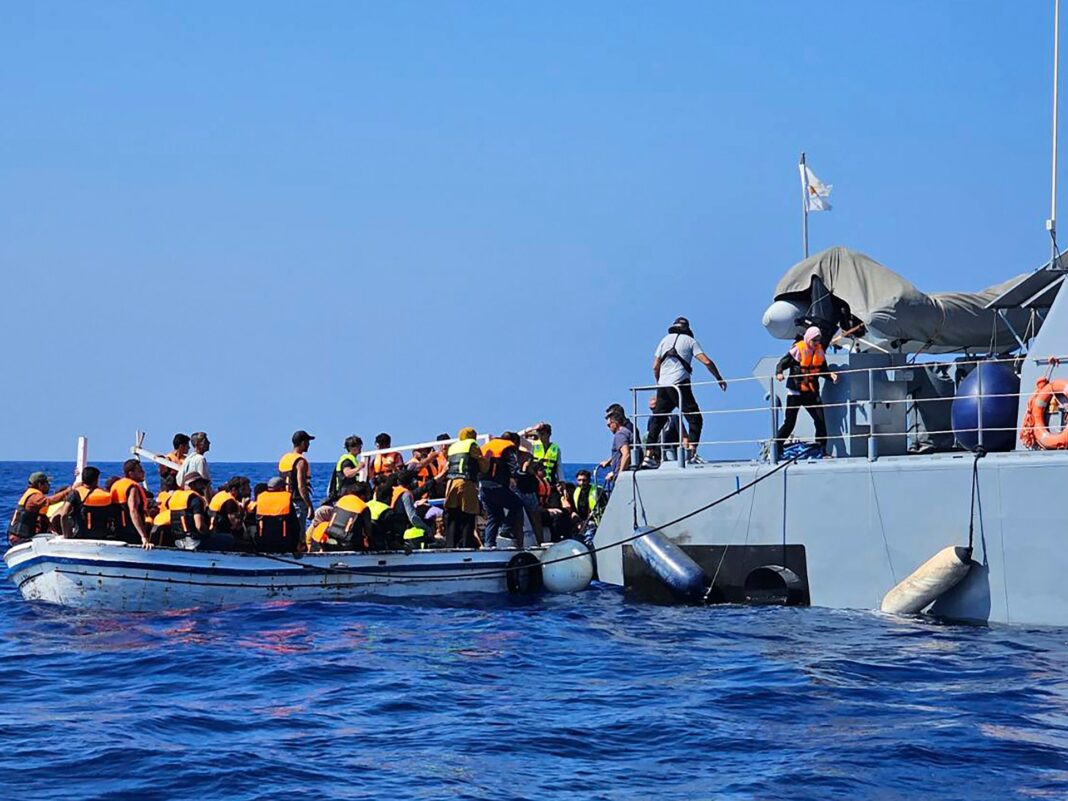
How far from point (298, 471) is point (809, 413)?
6.95m

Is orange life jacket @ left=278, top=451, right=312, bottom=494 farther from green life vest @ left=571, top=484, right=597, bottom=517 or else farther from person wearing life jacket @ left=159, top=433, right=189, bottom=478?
green life vest @ left=571, top=484, right=597, bottom=517

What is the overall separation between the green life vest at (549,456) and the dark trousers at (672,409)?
3760 millimetres

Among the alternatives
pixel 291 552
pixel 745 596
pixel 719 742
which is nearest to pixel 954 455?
pixel 745 596

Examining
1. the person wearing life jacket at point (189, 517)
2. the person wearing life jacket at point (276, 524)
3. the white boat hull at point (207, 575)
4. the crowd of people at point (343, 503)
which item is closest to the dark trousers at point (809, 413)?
the crowd of people at point (343, 503)

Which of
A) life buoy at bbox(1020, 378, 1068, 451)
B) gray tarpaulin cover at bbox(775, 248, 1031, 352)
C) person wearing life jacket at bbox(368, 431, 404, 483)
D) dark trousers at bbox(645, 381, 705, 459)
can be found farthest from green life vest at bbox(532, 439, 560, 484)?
life buoy at bbox(1020, 378, 1068, 451)

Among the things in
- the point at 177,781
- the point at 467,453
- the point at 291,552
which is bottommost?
the point at 177,781

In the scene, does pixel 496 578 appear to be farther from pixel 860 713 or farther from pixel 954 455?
pixel 860 713

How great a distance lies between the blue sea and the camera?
9695 millimetres

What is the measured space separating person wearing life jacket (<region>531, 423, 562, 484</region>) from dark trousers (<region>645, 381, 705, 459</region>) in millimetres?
3794

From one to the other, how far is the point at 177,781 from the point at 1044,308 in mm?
13188

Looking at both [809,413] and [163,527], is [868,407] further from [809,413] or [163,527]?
[163,527]

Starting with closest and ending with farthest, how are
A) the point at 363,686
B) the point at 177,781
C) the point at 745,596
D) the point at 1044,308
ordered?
the point at 177,781, the point at 363,686, the point at 745,596, the point at 1044,308

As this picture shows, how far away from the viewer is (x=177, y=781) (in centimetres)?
975

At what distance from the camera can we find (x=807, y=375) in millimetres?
17094
